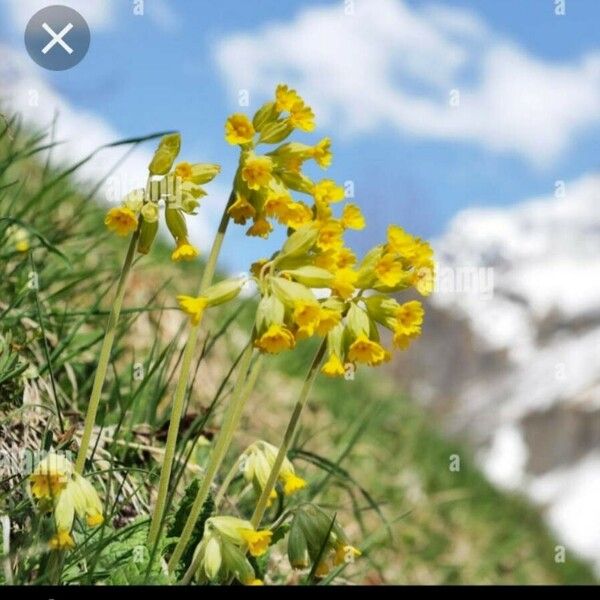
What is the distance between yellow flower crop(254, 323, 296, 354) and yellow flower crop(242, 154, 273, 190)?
217mm

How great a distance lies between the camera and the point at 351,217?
1638 mm

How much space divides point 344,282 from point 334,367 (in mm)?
119

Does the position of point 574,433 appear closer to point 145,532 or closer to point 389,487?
point 389,487

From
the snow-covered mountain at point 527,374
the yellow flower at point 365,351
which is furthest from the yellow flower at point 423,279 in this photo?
the snow-covered mountain at point 527,374

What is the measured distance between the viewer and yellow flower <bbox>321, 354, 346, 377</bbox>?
159 cm

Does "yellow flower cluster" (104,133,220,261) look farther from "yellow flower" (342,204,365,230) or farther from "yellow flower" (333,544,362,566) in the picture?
"yellow flower" (333,544,362,566)

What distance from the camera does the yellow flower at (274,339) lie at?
150 cm

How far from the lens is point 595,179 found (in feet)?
202

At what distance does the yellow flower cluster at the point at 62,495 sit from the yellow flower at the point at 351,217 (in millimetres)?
515

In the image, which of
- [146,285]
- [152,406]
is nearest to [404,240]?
[152,406]

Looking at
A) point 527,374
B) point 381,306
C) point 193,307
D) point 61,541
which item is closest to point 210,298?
point 193,307

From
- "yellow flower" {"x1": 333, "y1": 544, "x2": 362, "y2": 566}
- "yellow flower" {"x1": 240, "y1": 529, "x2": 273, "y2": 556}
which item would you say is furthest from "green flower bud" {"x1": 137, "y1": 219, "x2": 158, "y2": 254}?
"yellow flower" {"x1": 333, "y1": 544, "x2": 362, "y2": 566}

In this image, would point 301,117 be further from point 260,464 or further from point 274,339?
point 260,464

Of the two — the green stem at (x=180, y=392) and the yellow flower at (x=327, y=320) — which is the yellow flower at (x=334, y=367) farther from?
the green stem at (x=180, y=392)
